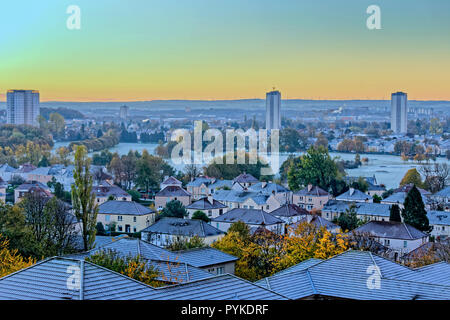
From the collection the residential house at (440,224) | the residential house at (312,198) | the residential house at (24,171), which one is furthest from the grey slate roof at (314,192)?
the residential house at (24,171)

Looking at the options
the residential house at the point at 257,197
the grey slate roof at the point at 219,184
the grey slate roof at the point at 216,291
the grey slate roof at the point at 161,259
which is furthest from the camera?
the grey slate roof at the point at 219,184

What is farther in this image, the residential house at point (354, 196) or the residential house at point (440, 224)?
the residential house at point (354, 196)

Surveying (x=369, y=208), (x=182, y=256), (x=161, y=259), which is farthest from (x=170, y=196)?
(x=161, y=259)

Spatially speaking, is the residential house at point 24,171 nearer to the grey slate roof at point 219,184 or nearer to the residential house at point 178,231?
the grey slate roof at point 219,184

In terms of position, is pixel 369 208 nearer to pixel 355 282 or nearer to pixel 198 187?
pixel 198 187

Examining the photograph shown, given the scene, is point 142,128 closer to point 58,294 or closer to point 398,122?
point 398,122
